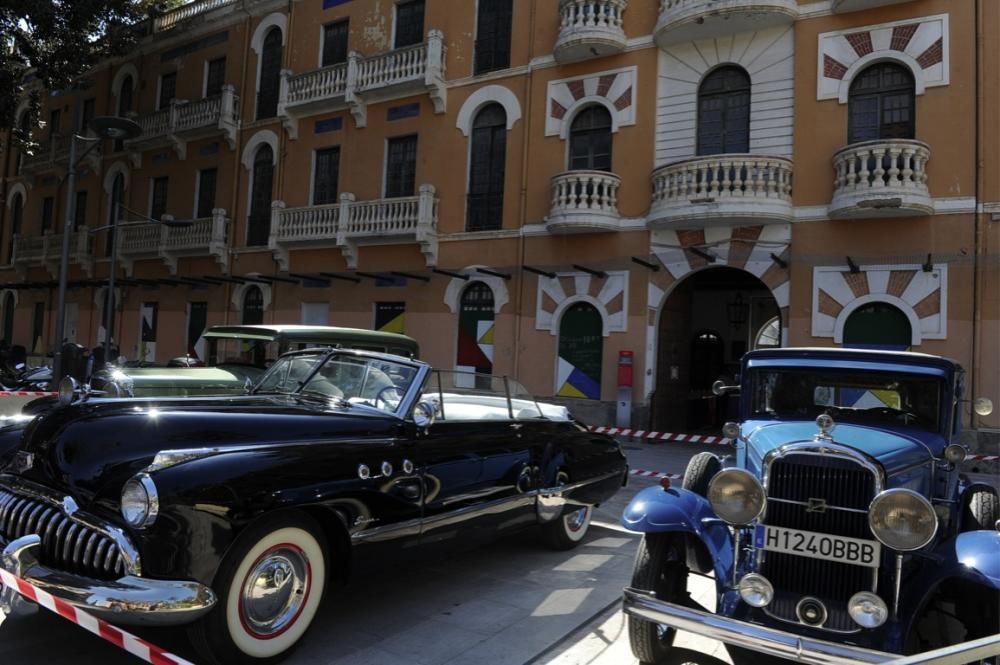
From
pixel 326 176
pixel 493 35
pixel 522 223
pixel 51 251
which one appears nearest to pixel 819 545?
pixel 522 223

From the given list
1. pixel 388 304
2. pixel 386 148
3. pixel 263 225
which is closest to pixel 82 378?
pixel 263 225

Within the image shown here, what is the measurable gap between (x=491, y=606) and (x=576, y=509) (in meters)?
1.58

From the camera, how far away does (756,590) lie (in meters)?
3.28

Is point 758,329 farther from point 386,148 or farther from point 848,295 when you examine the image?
point 386,148

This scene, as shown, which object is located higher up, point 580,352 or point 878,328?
point 878,328

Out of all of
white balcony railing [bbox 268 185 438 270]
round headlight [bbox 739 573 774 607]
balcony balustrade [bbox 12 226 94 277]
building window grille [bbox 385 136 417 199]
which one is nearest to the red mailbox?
white balcony railing [bbox 268 185 438 270]

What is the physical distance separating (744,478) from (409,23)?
1766cm

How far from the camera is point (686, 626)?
316 centimetres

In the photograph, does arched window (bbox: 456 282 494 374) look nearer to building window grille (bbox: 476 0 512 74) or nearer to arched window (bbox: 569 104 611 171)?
arched window (bbox: 569 104 611 171)

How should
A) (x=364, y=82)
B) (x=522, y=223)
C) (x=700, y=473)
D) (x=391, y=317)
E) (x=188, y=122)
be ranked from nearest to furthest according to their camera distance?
(x=700, y=473) < (x=522, y=223) < (x=391, y=317) < (x=364, y=82) < (x=188, y=122)

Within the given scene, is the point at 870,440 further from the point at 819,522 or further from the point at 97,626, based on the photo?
the point at 97,626

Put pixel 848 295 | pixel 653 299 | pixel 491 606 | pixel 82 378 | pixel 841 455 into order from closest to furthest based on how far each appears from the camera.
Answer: pixel 841 455 → pixel 491 606 → pixel 848 295 → pixel 653 299 → pixel 82 378

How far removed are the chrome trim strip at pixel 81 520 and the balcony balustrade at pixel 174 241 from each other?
58.5 ft

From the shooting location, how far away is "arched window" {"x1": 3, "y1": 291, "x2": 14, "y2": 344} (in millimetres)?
27766
